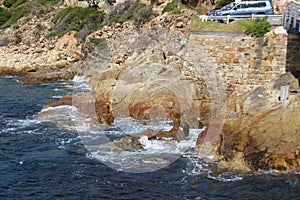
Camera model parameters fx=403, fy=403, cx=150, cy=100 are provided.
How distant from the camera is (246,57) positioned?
22359mm

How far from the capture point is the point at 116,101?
2666 centimetres

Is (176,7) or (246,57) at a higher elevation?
(176,7)

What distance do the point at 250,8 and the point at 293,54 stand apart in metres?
7.31

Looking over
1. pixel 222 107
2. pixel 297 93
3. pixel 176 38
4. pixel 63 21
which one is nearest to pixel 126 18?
pixel 63 21

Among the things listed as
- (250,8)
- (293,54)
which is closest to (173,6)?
(250,8)

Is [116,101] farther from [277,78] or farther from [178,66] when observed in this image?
[277,78]

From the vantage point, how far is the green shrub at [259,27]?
21875 mm

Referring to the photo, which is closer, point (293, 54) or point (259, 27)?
point (293, 54)

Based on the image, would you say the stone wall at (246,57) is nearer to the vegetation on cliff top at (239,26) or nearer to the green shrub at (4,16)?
the vegetation on cliff top at (239,26)

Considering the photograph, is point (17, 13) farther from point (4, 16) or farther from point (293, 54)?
point (293, 54)

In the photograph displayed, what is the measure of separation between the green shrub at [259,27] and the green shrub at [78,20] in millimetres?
30427

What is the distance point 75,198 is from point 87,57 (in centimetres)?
3040

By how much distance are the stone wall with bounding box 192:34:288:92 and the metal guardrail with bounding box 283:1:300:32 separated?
642mm

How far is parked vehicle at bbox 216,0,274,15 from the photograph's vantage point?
88.4 ft
